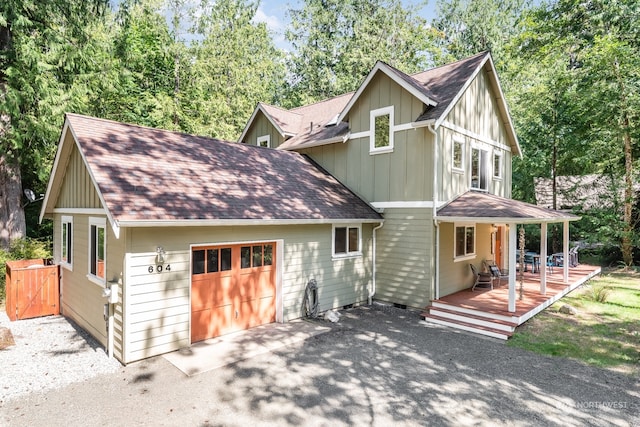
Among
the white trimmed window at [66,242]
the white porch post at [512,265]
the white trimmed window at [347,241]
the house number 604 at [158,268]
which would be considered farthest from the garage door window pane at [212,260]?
the white porch post at [512,265]

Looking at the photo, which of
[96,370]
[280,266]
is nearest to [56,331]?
[96,370]

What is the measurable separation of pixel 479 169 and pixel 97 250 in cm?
1161

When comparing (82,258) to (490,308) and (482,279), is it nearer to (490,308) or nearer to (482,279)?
(490,308)

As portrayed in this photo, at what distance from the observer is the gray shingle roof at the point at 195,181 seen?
6.57 m

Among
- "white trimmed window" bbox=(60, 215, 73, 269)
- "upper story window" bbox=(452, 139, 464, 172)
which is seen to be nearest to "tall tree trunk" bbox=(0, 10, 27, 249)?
"white trimmed window" bbox=(60, 215, 73, 269)

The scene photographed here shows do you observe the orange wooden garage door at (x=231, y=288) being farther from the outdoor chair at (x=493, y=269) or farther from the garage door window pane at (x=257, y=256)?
the outdoor chair at (x=493, y=269)

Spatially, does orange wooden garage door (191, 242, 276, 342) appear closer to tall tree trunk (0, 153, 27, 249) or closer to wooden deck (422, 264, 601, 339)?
wooden deck (422, 264, 601, 339)

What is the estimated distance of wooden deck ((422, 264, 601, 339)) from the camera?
332 inches

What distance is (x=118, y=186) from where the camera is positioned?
6.48m

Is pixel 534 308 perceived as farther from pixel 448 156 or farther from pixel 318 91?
pixel 318 91

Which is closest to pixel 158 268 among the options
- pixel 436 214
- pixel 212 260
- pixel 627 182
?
pixel 212 260

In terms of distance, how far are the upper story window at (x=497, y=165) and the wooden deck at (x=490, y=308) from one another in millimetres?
4137

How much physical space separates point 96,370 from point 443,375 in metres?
6.15

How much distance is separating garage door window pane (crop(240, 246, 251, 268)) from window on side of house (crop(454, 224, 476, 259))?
6.63m
